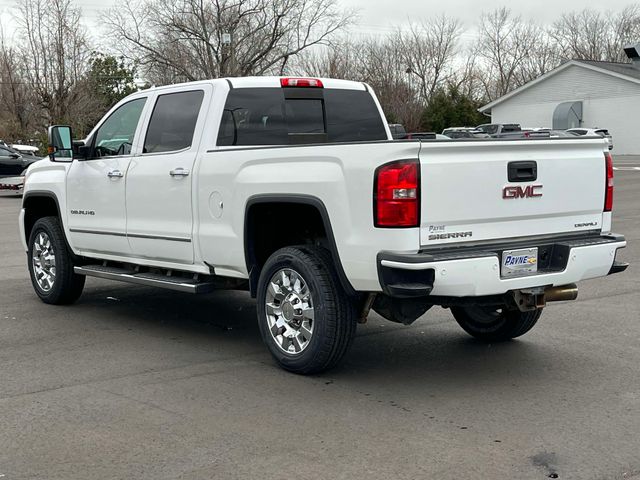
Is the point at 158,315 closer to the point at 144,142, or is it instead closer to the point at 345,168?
the point at 144,142

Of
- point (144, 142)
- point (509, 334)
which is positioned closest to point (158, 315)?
point (144, 142)

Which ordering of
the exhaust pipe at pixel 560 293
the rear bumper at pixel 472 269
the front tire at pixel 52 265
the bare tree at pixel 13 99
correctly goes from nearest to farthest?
the rear bumper at pixel 472 269
the exhaust pipe at pixel 560 293
the front tire at pixel 52 265
the bare tree at pixel 13 99

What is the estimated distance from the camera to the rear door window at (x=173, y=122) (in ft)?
23.5

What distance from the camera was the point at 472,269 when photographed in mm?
5352

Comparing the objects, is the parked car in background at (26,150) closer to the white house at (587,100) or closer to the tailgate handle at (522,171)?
the tailgate handle at (522,171)

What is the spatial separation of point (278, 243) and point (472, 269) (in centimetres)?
175

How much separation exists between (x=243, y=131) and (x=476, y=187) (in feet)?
7.54

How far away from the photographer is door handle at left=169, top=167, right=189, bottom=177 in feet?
22.4

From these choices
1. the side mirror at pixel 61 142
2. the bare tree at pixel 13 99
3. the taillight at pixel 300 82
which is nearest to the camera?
the taillight at pixel 300 82

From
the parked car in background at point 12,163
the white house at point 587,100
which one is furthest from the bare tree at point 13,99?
the white house at point 587,100

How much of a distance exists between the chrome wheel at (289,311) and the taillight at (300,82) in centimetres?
203

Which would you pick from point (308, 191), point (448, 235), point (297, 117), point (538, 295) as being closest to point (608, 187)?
point (538, 295)

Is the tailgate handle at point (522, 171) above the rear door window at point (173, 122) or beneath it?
beneath

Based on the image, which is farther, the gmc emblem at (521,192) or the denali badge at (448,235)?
the gmc emblem at (521,192)
